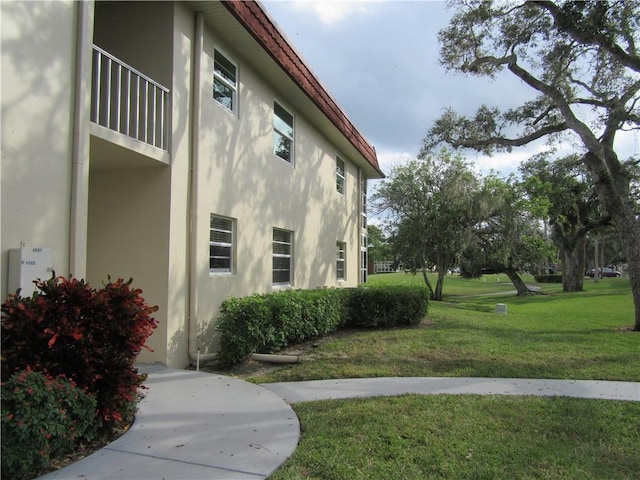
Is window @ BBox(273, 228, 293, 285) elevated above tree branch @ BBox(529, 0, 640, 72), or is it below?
below

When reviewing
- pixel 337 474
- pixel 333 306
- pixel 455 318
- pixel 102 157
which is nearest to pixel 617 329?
pixel 455 318

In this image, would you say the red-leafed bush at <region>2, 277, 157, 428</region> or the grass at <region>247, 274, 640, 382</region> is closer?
the red-leafed bush at <region>2, 277, 157, 428</region>

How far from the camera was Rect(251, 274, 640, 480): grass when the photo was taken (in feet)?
12.0

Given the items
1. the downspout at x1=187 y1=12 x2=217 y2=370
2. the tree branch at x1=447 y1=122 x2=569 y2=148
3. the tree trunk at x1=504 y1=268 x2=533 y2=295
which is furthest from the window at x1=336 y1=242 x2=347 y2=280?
the tree trunk at x1=504 y1=268 x2=533 y2=295

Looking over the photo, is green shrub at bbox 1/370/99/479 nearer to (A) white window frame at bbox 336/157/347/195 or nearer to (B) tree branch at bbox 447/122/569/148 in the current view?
(A) white window frame at bbox 336/157/347/195

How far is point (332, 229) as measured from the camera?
14672 millimetres

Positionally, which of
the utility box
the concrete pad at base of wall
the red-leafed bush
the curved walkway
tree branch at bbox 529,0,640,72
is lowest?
the concrete pad at base of wall

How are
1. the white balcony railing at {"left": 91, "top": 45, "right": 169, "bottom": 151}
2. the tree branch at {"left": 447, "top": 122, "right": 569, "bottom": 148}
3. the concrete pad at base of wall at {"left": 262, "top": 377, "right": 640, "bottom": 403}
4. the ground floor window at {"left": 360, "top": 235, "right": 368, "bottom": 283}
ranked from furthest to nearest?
the ground floor window at {"left": 360, "top": 235, "right": 368, "bottom": 283}, the tree branch at {"left": 447, "top": 122, "right": 569, "bottom": 148}, the white balcony railing at {"left": 91, "top": 45, "right": 169, "bottom": 151}, the concrete pad at base of wall at {"left": 262, "top": 377, "right": 640, "bottom": 403}

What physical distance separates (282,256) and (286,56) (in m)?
4.49

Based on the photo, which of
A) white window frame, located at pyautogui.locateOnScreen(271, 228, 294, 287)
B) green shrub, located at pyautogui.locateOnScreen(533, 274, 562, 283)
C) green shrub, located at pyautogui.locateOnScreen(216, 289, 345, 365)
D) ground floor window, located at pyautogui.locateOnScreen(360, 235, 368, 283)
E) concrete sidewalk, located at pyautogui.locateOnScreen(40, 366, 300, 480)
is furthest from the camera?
green shrub, located at pyautogui.locateOnScreen(533, 274, 562, 283)

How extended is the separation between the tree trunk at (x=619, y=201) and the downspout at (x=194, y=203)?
11277mm

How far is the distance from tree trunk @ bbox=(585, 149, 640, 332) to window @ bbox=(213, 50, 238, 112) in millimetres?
10360

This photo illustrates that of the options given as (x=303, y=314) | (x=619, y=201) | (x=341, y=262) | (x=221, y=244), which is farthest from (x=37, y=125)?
(x=619, y=201)

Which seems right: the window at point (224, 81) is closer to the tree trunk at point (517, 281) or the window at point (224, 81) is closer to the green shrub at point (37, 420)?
the green shrub at point (37, 420)
